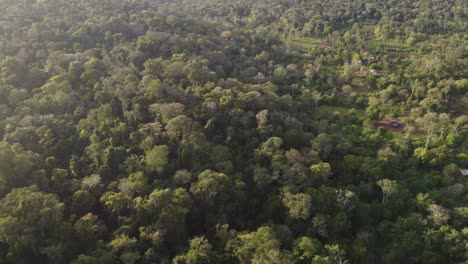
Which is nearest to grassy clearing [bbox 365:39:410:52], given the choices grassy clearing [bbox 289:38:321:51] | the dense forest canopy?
grassy clearing [bbox 289:38:321:51]

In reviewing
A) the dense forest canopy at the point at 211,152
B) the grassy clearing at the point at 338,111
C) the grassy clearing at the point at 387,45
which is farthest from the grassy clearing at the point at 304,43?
the grassy clearing at the point at 338,111

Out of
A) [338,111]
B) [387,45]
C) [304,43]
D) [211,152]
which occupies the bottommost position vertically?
[387,45]

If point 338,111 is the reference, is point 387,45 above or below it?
below

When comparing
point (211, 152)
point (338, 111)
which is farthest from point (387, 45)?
point (211, 152)

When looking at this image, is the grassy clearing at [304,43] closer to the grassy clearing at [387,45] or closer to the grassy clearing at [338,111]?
the grassy clearing at [387,45]

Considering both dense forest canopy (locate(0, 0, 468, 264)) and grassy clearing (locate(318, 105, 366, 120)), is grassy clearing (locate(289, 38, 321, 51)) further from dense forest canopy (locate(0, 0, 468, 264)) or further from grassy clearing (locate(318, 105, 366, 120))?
grassy clearing (locate(318, 105, 366, 120))

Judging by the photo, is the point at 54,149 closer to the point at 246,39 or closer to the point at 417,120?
the point at 417,120

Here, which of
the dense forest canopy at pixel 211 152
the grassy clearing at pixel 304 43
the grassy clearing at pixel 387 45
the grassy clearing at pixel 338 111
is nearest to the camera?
the dense forest canopy at pixel 211 152

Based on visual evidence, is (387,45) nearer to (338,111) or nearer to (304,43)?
(304,43)

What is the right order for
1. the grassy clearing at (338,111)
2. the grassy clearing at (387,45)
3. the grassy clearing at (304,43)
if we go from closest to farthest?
the grassy clearing at (338,111)
the grassy clearing at (387,45)
the grassy clearing at (304,43)
